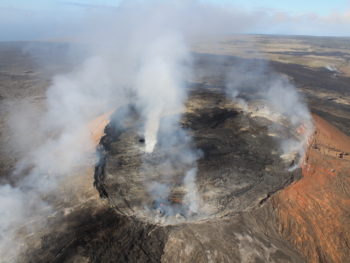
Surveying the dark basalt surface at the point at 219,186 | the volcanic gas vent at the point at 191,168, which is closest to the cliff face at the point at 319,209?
the dark basalt surface at the point at 219,186

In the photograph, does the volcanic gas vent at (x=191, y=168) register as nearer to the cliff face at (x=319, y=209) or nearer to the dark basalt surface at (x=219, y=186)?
the dark basalt surface at (x=219, y=186)

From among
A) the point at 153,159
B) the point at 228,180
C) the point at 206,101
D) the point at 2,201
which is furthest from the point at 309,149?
the point at 2,201

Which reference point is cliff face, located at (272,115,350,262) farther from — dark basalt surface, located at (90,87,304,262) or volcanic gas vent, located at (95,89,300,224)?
volcanic gas vent, located at (95,89,300,224)

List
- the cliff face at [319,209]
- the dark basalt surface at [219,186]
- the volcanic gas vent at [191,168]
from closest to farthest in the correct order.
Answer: the dark basalt surface at [219,186] < the cliff face at [319,209] < the volcanic gas vent at [191,168]

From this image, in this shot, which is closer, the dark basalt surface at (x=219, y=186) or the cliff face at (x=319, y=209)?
the dark basalt surface at (x=219, y=186)

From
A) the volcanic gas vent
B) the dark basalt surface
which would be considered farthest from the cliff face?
the volcanic gas vent

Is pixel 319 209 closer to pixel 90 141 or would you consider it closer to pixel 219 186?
pixel 219 186

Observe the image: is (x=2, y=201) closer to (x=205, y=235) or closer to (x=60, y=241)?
(x=60, y=241)
